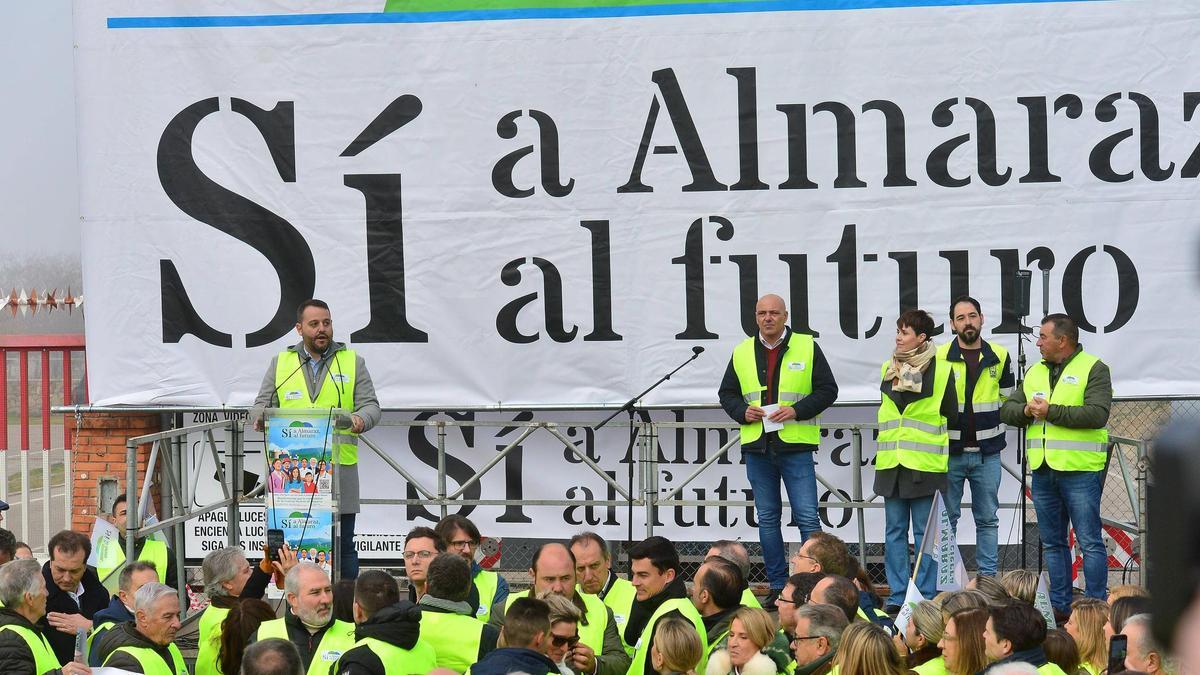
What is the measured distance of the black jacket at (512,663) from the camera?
4.68 m

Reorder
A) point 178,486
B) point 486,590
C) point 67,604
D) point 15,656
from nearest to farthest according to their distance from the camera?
point 15,656
point 486,590
point 67,604
point 178,486

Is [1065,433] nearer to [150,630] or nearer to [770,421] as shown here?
[770,421]

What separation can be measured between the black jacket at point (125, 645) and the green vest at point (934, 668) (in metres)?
3.07

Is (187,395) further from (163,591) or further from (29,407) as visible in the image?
(163,591)

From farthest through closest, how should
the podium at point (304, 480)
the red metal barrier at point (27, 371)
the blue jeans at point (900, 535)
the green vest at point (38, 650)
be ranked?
the red metal barrier at point (27, 371)
the blue jeans at point (900, 535)
the podium at point (304, 480)
the green vest at point (38, 650)

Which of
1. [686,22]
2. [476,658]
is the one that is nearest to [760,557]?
[686,22]

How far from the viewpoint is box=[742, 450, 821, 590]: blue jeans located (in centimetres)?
864

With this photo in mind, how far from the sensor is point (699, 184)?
997 centimetres

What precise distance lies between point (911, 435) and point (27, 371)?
6815 mm

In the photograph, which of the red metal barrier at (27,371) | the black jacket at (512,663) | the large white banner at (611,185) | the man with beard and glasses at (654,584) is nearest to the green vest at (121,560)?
the large white banner at (611,185)

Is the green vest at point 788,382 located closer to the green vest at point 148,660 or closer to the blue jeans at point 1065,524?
the blue jeans at point 1065,524

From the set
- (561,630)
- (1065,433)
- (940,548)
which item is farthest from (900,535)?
(561,630)

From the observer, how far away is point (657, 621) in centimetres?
565

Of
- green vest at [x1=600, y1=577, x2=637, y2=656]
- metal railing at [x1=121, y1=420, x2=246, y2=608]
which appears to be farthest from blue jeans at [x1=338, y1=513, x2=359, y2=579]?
green vest at [x1=600, y1=577, x2=637, y2=656]
